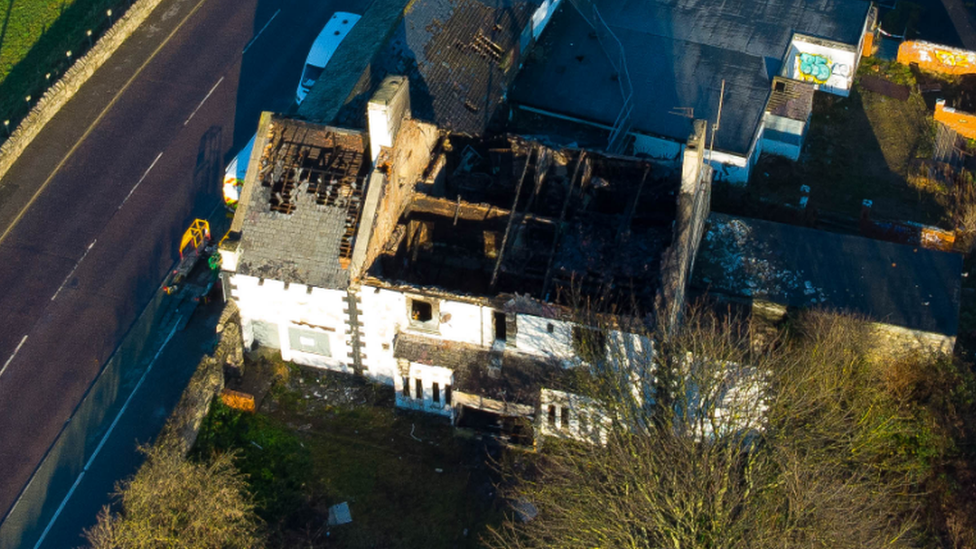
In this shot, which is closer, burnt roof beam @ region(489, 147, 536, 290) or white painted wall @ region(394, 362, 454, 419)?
burnt roof beam @ region(489, 147, 536, 290)

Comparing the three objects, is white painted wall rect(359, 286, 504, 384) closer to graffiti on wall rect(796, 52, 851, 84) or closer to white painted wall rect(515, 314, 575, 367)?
white painted wall rect(515, 314, 575, 367)

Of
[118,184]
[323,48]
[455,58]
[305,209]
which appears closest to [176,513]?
[305,209]

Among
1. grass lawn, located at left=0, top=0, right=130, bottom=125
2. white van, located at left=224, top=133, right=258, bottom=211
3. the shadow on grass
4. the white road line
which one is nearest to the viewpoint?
the white road line

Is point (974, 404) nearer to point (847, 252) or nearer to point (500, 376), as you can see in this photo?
point (847, 252)

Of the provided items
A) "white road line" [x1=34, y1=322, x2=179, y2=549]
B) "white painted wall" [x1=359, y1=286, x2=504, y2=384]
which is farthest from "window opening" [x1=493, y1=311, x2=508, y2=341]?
"white road line" [x1=34, y1=322, x2=179, y2=549]

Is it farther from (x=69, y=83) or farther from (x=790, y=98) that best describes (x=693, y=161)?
(x=69, y=83)

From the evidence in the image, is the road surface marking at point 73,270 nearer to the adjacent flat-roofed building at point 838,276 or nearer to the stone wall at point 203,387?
the stone wall at point 203,387
